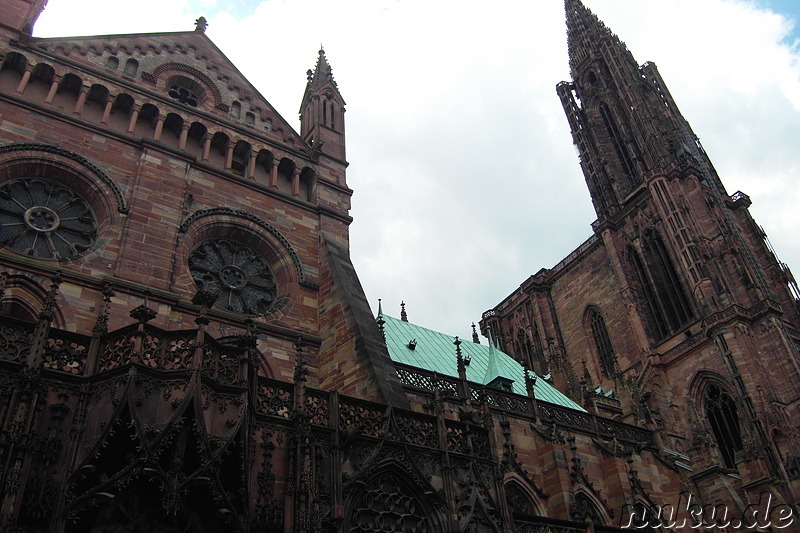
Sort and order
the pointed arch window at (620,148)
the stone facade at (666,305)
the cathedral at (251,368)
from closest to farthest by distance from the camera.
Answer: the cathedral at (251,368) < the stone facade at (666,305) < the pointed arch window at (620,148)

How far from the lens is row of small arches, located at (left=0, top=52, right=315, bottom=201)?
16.8 metres

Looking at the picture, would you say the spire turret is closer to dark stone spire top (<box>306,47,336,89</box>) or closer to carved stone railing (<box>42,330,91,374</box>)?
dark stone spire top (<box>306,47,336,89</box>)

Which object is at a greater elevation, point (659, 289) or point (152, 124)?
point (659, 289)

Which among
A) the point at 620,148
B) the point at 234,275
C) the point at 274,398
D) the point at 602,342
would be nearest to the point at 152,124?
the point at 234,275

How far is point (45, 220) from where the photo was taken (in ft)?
48.8

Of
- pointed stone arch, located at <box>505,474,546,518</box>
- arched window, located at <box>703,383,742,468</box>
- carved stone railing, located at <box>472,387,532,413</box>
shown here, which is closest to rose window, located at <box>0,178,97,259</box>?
carved stone railing, located at <box>472,387,532,413</box>

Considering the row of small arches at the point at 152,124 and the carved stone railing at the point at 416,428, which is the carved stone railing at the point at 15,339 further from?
the row of small arches at the point at 152,124

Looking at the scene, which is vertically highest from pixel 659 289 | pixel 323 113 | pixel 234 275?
pixel 659 289

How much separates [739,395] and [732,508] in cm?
916

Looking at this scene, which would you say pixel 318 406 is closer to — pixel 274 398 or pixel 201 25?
pixel 274 398

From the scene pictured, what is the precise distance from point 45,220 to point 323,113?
10497mm

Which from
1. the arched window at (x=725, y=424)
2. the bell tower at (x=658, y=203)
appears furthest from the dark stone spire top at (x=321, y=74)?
the arched window at (x=725, y=424)

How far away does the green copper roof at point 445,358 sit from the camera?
26.7 metres

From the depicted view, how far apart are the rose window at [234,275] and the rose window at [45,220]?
2.53 m
